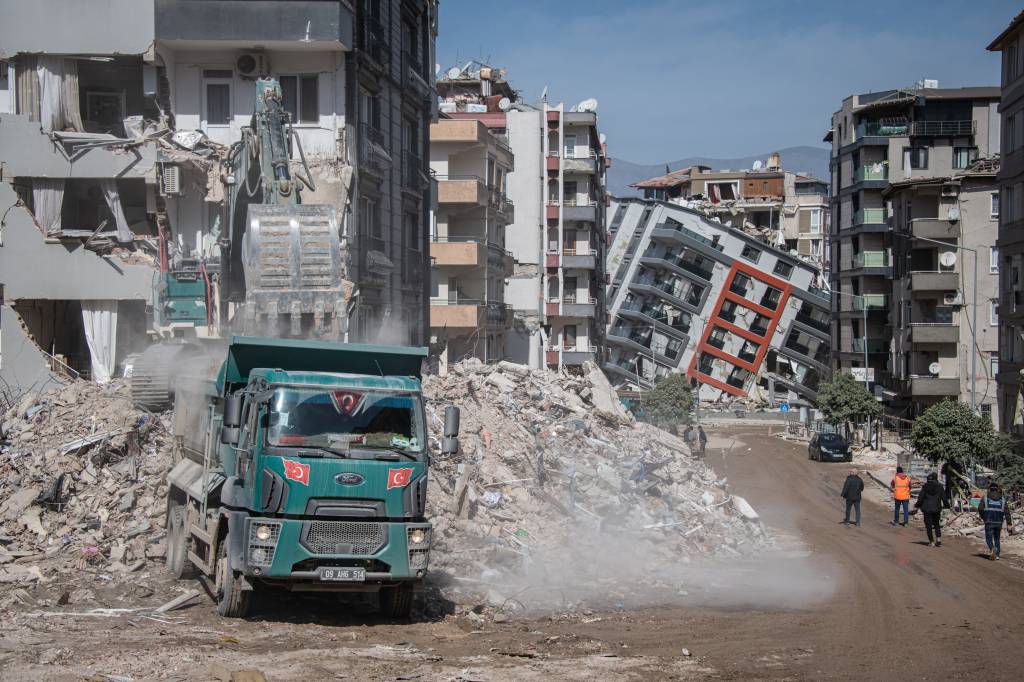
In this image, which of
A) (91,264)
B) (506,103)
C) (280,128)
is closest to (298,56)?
(91,264)

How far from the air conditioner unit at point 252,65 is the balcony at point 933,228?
3808 cm

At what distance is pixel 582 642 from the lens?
44.2 ft

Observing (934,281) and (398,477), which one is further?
(934,281)

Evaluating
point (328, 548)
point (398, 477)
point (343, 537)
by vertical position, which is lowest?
point (328, 548)

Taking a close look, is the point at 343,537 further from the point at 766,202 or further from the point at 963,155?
the point at 766,202

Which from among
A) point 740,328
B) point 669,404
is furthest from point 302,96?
point 740,328

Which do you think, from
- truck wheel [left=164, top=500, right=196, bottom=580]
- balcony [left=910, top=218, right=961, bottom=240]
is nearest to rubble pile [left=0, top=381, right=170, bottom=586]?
truck wheel [left=164, top=500, right=196, bottom=580]

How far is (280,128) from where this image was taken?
19.3 meters

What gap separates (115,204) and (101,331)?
3.40 metres

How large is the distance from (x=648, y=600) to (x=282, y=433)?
657cm

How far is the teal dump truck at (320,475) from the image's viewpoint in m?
12.8

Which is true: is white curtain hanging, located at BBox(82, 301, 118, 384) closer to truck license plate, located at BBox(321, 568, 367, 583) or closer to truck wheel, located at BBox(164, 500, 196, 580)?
truck wheel, located at BBox(164, 500, 196, 580)

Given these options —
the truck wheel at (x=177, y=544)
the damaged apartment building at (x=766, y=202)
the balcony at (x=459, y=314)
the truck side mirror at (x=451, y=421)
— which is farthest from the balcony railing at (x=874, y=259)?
the truck side mirror at (x=451, y=421)

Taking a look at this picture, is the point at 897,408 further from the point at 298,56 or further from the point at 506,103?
the point at 298,56
